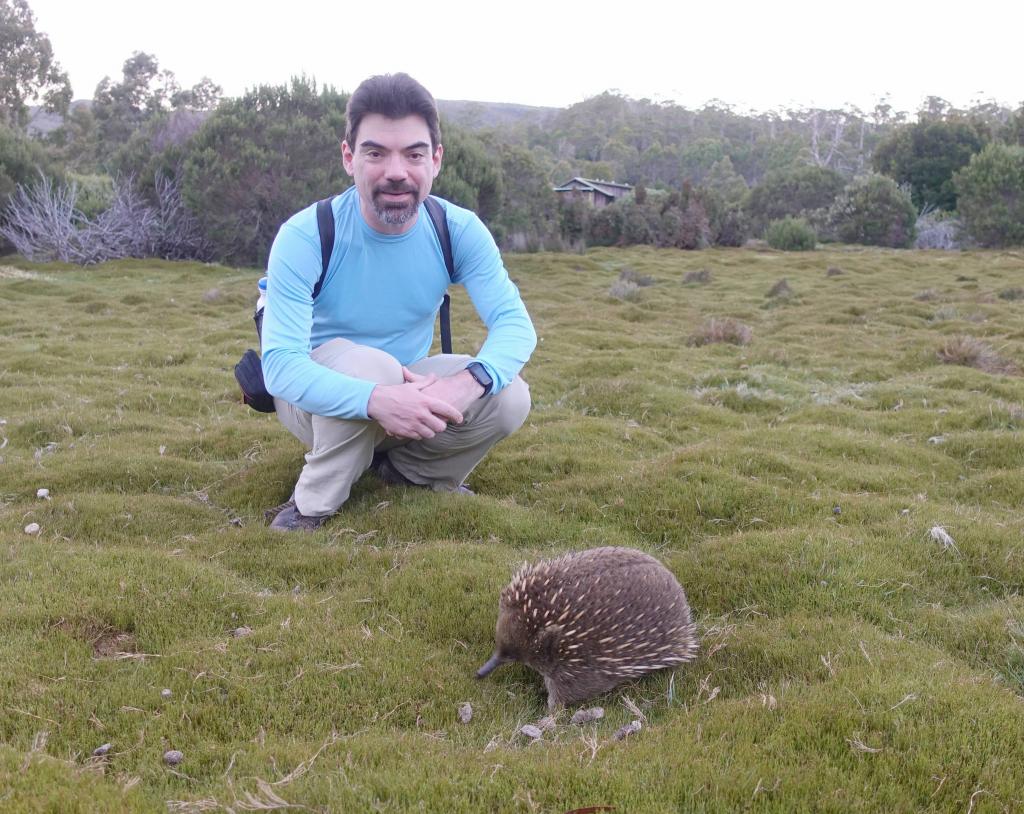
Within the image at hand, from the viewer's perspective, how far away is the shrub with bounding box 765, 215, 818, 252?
101 feet

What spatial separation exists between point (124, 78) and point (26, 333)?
42.2 metres

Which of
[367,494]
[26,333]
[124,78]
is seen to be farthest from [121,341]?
[124,78]

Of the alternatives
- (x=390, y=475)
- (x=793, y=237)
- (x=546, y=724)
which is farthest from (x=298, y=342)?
(x=793, y=237)

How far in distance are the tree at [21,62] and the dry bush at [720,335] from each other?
1622 inches

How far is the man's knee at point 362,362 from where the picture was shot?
A: 3.72 metres

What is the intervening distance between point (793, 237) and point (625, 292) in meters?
17.5

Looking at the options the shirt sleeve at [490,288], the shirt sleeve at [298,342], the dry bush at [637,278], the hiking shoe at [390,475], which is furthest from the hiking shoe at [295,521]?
the dry bush at [637,278]

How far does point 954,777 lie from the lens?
208cm

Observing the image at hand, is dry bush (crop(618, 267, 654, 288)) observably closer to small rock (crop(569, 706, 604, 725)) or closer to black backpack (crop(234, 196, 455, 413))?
black backpack (crop(234, 196, 455, 413))

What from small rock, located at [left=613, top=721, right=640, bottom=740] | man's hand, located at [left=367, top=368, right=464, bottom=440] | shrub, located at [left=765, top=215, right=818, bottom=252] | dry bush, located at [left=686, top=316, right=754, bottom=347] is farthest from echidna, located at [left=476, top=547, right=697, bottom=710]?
shrub, located at [left=765, top=215, right=818, bottom=252]

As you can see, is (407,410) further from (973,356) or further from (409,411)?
(973,356)

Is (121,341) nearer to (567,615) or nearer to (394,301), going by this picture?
(394,301)

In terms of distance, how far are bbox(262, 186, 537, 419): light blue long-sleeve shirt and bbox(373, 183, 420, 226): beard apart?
0.14 metres

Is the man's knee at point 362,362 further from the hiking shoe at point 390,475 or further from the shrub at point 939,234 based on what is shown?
the shrub at point 939,234
